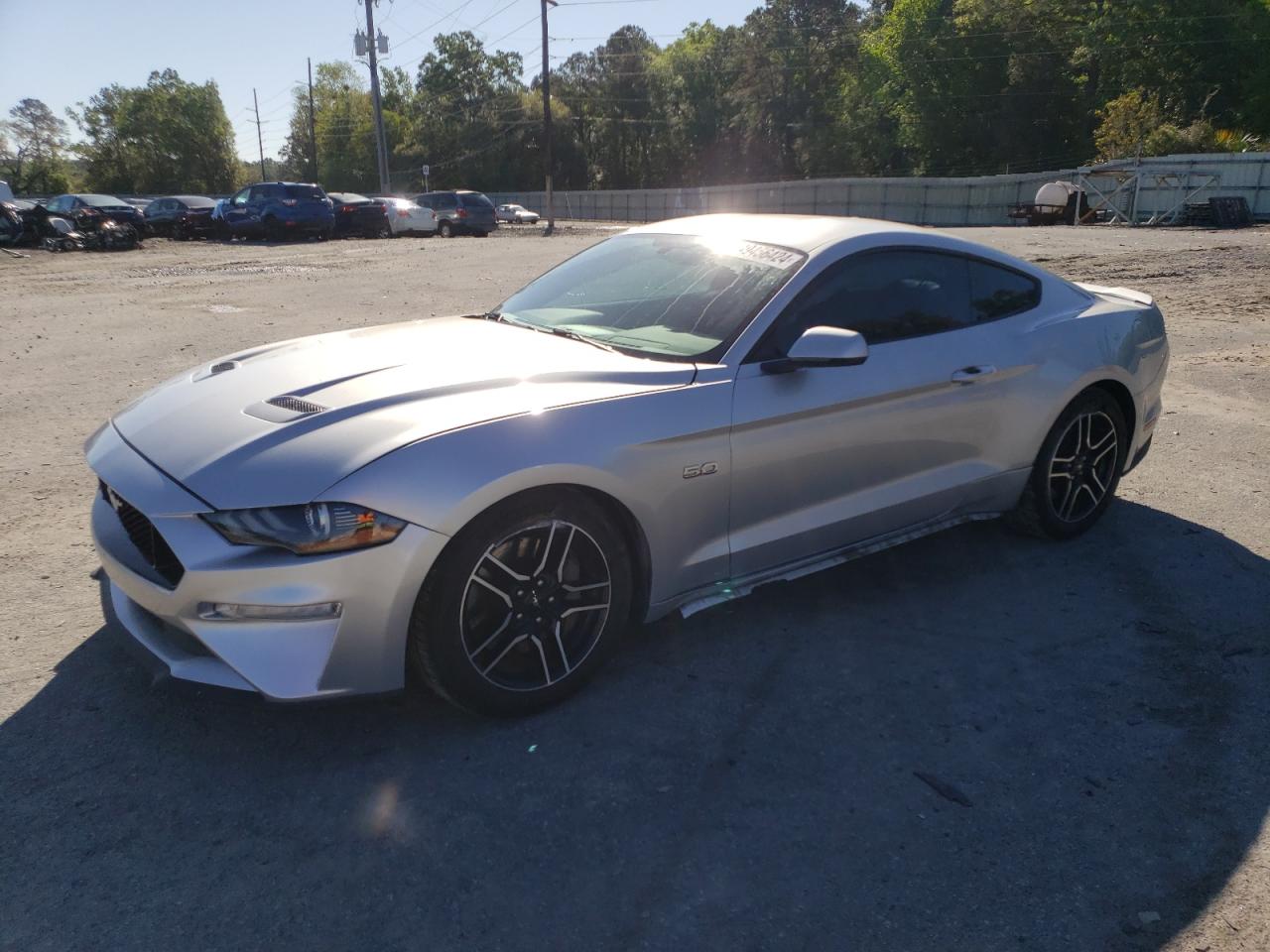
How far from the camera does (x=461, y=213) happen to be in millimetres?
33344

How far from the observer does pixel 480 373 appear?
320 cm

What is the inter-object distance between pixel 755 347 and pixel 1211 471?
3.80 meters

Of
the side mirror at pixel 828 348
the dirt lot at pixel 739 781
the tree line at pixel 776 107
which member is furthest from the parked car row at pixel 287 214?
the tree line at pixel 776 107

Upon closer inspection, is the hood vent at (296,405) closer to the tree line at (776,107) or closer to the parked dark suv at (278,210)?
the parked dark suv at (278,210)

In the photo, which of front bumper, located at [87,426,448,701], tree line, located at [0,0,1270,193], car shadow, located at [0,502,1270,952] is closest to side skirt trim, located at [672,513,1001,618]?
car shadow, located at [0,502,1270,952]

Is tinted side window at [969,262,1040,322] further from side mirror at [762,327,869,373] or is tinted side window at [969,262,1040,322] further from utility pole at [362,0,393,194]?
utility pole at [362,0,393,194]

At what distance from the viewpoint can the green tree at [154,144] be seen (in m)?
85.2

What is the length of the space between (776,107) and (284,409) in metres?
83.3

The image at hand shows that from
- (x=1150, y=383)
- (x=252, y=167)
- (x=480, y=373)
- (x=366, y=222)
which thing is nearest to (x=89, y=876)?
(x=480, y=373)

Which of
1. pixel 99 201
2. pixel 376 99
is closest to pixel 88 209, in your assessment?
pixel 99 201

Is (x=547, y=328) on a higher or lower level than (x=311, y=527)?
higher

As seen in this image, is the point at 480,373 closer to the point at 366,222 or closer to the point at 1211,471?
the point at 1211,471

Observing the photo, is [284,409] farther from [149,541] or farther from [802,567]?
[802,567]

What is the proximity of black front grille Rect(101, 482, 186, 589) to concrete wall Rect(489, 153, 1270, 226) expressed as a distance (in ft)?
119
